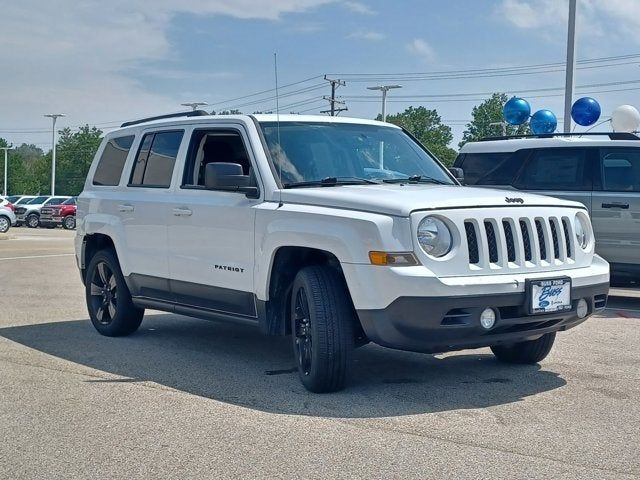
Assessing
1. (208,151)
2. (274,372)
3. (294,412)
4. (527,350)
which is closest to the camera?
(294,412)

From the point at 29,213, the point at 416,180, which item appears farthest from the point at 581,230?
the point at 29,213

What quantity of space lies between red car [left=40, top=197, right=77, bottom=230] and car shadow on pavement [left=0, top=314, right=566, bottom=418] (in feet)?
118

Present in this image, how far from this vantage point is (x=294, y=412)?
549 centimetres

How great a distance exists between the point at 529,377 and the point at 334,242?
1.88 metres

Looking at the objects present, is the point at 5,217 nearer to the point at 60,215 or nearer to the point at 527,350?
the point at 60,215

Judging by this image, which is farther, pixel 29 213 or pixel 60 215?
pixel 29 213

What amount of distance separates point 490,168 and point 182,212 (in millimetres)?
5545

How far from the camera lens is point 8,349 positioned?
7.72 m

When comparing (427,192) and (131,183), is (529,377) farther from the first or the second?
(131,183)

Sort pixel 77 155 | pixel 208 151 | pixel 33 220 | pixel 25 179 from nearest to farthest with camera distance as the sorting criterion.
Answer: pixel 208 151 < pixel 33 220 < pixel 77 155 < pixel 25 179

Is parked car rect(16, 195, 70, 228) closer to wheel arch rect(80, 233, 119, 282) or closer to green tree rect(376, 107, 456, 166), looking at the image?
wheel arch rect(80, 233, 119, 282)

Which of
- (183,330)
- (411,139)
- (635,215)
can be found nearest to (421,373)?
(411,139)

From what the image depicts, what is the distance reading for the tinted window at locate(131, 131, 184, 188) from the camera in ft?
24.8

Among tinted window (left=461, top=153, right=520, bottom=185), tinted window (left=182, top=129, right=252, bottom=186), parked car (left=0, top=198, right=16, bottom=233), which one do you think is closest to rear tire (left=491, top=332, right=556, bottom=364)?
tinted window (left=182, top=129, right=252, bottom=186)
